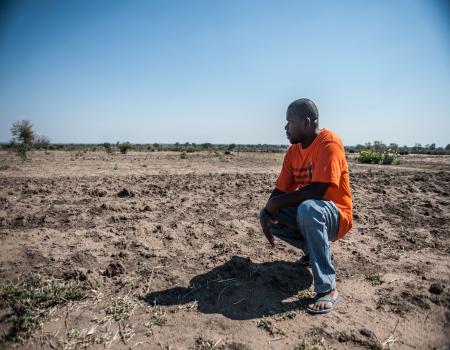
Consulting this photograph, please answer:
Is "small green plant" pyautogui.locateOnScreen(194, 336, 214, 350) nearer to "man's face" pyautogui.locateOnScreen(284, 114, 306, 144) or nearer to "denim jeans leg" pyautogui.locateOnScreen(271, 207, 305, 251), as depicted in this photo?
"denim jeans leg" pyautogui.locateOnScreen(271, 207, 305, 251)

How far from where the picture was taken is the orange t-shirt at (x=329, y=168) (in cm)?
238

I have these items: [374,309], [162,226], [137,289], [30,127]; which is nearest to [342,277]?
[374,309]

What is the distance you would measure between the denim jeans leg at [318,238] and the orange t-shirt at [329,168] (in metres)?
0.20

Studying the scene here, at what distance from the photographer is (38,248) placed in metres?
3.04

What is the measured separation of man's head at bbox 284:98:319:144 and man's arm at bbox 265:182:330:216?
524 millimetres

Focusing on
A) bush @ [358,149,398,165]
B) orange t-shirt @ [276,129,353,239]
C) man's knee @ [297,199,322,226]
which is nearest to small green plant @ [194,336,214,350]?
man's knee @ [297,199,322,226]

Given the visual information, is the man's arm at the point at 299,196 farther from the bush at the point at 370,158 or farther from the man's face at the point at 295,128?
the bush at the point at 370,158

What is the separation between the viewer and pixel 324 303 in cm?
229

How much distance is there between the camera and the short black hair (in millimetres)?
2627

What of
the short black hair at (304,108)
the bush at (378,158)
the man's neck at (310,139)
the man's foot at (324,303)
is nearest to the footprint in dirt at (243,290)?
the man's foot at (324,303)

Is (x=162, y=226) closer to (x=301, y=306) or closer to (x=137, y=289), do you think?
(x=137, y=289)

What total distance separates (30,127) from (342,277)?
19453mm

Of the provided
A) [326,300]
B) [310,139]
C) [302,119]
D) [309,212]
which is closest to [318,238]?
[309,212]

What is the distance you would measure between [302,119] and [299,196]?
69 cm
